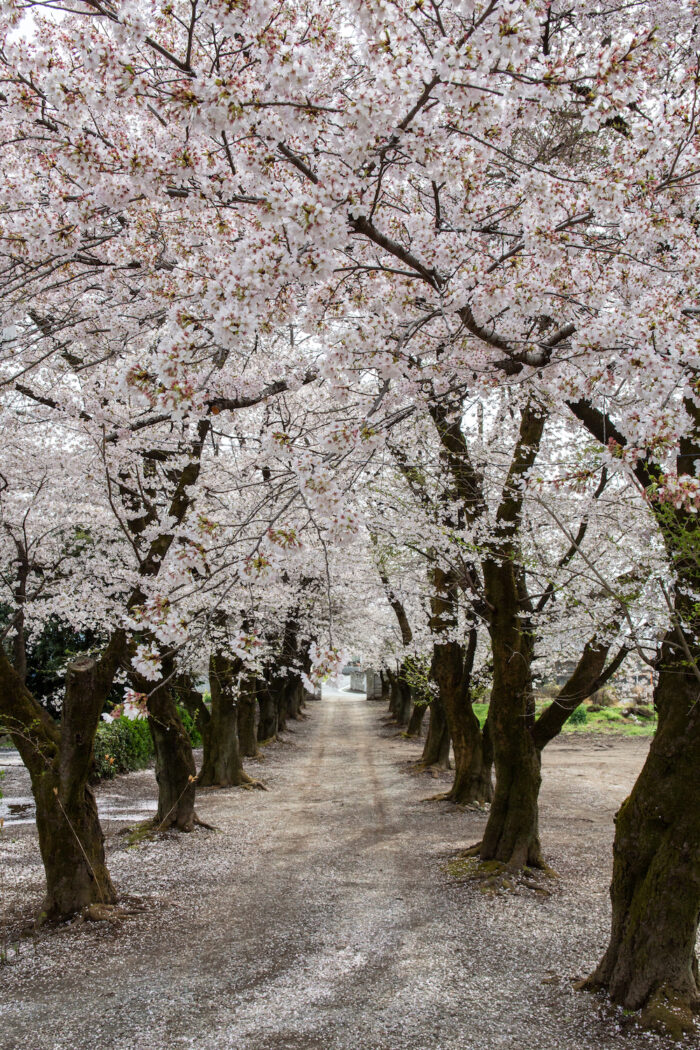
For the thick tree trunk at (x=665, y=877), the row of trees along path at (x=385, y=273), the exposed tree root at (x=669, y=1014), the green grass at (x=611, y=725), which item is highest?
the row of trees along path at (x=385, y=273)

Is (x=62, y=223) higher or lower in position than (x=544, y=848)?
higher

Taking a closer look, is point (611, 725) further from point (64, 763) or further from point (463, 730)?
point (64, 763)

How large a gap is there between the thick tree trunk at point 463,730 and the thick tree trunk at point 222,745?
4605 millimetres

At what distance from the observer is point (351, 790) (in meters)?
14.0

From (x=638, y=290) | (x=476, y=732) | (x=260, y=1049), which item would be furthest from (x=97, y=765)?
(x=638, y=290)

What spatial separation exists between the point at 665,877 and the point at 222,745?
1125 cm

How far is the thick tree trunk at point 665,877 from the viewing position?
416 centimetres

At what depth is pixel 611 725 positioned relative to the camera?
26.1 meters

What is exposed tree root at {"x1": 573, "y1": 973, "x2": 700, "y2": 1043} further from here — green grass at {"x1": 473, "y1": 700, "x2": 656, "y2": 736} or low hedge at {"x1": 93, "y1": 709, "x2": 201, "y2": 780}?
green grass at {"x1": 473, "y1": 700, "x2": 656, "y2": 736}

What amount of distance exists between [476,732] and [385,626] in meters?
16.2

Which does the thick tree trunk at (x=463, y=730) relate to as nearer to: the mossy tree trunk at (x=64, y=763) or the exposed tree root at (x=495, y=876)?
the exposed tree root at (x=495, y=876)

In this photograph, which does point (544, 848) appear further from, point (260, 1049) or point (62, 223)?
point (62, 223)

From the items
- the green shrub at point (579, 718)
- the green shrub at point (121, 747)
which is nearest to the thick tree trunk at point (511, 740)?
the green shrub at point (121, 747)

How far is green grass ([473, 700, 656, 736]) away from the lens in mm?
24844
